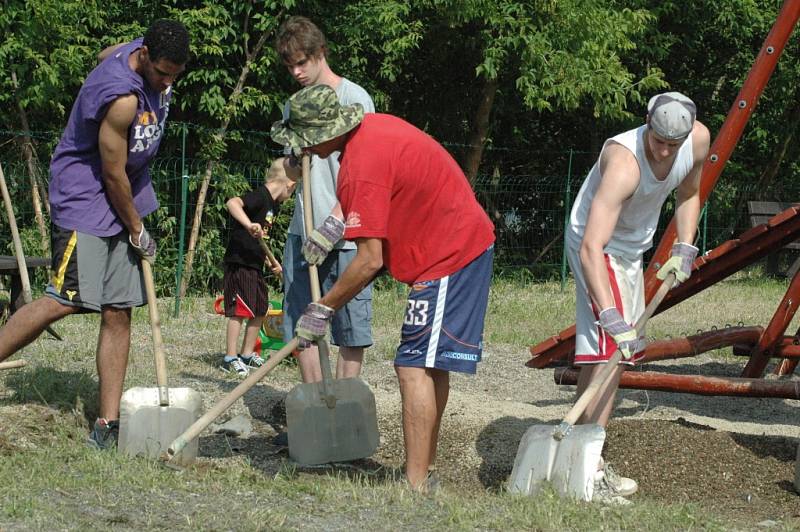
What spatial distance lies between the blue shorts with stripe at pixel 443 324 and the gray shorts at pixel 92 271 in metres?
1.35

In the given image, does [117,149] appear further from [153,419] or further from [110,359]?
[153,419]

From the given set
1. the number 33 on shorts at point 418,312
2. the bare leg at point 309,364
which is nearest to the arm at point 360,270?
the number 33 on shorts at point 418,312

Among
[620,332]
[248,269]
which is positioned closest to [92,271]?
[620,332]

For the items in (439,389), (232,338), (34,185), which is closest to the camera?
(439,389)

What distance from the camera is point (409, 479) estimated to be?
4211mm

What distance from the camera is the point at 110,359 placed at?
4758 mm

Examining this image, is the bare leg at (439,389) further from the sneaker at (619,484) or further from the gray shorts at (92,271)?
the gray shorts at (92,271)

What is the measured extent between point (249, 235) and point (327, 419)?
9.70 feet

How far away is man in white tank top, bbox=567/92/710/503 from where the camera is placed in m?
4.12

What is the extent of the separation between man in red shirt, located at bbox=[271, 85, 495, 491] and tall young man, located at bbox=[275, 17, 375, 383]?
763 mm

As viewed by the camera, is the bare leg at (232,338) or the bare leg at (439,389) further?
the bare leg at (232,338)

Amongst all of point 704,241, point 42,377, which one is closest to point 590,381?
point 42,377

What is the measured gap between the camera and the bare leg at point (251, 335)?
23.8ft

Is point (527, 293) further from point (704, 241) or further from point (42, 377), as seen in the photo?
point (42, 377)
